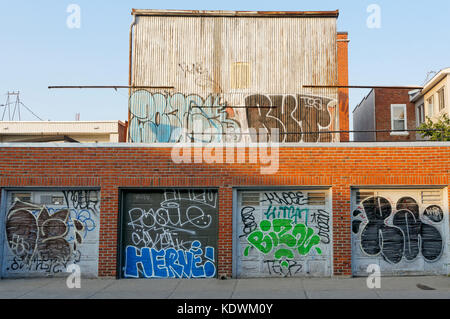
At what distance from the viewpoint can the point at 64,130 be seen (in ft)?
94.3

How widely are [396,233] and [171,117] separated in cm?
944

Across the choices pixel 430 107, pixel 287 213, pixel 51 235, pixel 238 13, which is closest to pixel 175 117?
pixel 238 13

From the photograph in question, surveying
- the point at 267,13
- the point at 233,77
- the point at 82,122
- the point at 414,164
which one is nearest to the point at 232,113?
the point at 233,77

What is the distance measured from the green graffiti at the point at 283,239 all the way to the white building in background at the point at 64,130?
18456mm

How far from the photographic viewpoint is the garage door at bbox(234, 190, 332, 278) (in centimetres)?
1192

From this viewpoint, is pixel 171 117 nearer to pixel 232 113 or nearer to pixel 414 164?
pixel 232 113

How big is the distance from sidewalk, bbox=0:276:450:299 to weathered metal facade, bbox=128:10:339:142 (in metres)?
7.38

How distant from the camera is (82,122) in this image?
28.6 metres

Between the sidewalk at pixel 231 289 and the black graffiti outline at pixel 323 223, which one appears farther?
the black graffiti outline at pixel 323 223

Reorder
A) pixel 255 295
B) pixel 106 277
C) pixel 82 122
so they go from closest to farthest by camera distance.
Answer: pixel 255 295 → pixel 106 277 → pixel 82 122

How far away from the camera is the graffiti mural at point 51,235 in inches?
475

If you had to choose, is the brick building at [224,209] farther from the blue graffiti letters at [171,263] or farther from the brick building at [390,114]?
the brick building at [390,114]

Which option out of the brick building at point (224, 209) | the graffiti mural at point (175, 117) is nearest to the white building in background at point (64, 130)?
the graffiti mural at point (175, 117)

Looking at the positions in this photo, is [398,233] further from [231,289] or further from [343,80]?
[343,80]
